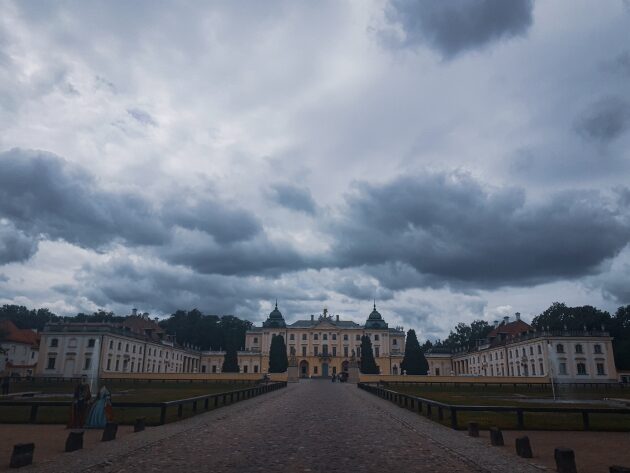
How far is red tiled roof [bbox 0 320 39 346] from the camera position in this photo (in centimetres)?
8506

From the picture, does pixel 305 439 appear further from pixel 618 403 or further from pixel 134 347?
pixel 134 347

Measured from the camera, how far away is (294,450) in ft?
38.4

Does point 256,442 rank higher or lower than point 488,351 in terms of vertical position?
lower

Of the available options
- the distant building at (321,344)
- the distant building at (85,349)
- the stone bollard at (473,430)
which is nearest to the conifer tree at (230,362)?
the distant building at (85,349)

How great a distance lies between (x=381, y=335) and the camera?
119000mm

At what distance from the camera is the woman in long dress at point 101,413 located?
1591cm

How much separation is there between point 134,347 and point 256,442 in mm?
72649

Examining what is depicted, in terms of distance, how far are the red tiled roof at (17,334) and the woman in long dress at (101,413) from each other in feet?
263

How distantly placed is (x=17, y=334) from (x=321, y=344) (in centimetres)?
5990

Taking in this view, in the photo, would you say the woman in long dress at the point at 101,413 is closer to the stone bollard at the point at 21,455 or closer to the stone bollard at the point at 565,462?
the stone bollard at the point at 21,455

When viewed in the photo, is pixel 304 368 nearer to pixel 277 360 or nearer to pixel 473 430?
pixel 277 360

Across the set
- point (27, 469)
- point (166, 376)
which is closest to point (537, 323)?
point (166, 376)

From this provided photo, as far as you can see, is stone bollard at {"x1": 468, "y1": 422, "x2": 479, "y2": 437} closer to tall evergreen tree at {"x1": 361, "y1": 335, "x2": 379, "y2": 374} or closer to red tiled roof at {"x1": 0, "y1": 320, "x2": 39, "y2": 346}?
tall evergreen tree at {"x1": 361, "y1": 335, "x2": 379, "y2": 374}

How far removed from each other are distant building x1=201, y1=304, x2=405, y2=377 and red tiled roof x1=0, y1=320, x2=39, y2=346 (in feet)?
111
